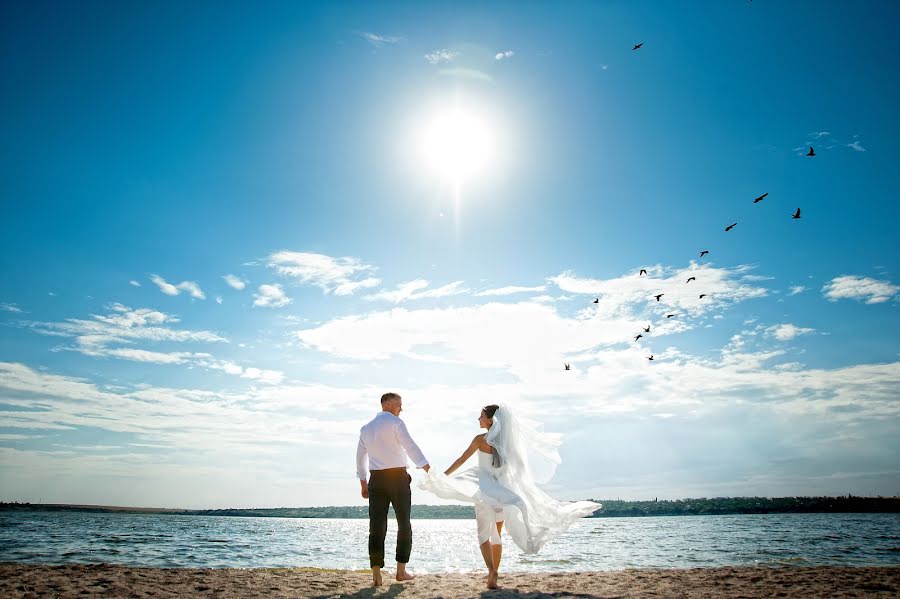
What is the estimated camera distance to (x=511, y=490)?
939 cm

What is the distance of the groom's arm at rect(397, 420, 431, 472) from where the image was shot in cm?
934

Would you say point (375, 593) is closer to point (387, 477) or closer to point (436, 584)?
point (436, 584)

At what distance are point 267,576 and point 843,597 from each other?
393 inches

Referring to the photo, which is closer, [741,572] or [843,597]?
[843,597]

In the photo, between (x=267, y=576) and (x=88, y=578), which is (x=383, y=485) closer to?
(x=267, y=576)

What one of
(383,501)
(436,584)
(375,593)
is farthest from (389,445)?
(436,584)

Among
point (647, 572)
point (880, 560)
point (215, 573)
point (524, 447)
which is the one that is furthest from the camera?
point (880, 560)

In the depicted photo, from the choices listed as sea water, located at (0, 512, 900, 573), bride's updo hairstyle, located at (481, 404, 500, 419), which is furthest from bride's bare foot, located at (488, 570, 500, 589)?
sea water, located at (0, 512, 900, 573)

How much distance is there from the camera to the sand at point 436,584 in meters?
8.55

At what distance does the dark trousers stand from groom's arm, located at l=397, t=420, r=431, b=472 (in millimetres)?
285

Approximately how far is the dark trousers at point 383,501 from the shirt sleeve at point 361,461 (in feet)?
1.05

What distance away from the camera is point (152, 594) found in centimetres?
838

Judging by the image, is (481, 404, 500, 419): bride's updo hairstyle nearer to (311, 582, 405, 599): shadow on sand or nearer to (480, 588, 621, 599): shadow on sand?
(480, 588, 621, 599): shadow on sand

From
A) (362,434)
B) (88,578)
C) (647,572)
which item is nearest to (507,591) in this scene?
(362,434)
